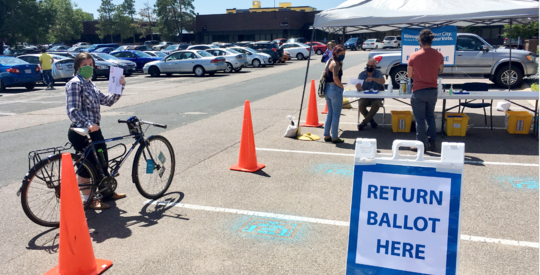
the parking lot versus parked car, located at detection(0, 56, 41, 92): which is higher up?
parked car, located at detection(0, 56, 41, 92)

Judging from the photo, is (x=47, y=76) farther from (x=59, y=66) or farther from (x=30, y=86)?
(x=59, y=66)

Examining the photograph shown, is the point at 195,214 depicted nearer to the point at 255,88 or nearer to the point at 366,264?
the point at 366,264

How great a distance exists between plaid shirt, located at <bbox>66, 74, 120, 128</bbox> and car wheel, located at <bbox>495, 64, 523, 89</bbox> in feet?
46.8

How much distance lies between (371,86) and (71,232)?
6962mm

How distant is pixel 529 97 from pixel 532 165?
2.00 m

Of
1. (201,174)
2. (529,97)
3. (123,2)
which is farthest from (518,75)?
(123,2)

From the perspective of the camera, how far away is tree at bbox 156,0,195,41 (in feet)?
250

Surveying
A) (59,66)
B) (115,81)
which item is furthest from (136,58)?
(115,81)

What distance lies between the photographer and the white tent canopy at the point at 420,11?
8.68 m

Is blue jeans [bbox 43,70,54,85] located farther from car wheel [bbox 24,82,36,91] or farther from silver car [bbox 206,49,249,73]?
silver car [bbox 206,49,249,73]

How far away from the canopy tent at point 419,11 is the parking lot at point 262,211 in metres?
2.26

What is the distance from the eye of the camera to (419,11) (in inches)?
361

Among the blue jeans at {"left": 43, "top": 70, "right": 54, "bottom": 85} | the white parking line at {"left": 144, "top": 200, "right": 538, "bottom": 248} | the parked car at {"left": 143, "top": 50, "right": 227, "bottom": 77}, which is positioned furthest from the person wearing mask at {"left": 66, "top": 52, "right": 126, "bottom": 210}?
the parked car at {"left": 143, "top": 50, "right": 227, "bottom": 77}

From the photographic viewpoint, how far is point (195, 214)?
16.3 ft
